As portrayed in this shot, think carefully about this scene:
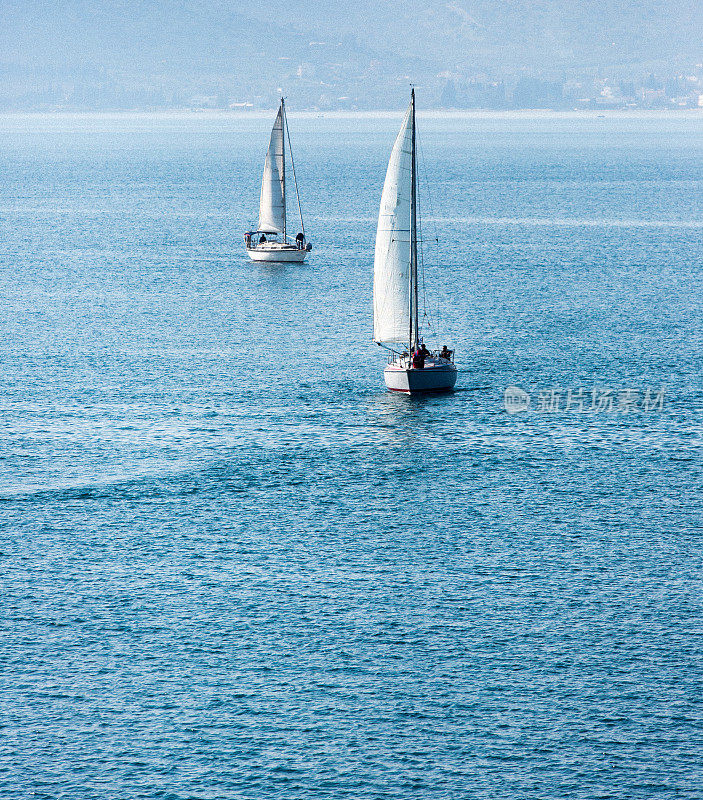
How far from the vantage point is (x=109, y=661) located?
60062mm

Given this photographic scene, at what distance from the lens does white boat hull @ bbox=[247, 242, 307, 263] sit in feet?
560

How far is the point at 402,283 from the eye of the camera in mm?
103812

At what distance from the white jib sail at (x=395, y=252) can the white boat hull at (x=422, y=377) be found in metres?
Result: 5.34

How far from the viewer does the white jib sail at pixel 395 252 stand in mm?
99750

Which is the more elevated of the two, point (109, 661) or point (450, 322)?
point (450, 322)

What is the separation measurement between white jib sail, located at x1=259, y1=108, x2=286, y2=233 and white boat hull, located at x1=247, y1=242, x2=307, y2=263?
3.65m

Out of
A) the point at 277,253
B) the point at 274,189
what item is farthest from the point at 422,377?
the point at 274,189

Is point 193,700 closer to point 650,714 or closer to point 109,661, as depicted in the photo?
point 109,661

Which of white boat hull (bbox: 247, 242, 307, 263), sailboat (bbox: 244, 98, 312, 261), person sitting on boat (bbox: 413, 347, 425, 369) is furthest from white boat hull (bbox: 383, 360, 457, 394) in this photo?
sailboat (bbox: 244, 98, 312, 261)

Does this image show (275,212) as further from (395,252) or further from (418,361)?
(418,361)

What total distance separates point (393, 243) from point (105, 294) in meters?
58.1

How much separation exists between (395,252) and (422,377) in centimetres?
1124

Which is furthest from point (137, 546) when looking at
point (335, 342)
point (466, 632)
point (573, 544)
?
point (335, 342)

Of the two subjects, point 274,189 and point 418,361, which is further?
point 274,189
